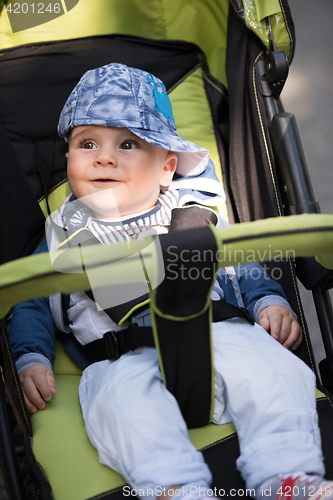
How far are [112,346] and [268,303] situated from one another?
36cm

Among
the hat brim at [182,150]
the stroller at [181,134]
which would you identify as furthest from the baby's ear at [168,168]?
Answer: the stroller at [181,134]

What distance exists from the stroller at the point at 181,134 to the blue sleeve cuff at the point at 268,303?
2 cm

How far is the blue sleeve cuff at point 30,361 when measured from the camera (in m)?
0.85

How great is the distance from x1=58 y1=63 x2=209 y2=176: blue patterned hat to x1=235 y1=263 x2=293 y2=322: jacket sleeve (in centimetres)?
33

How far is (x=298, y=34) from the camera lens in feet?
8.41

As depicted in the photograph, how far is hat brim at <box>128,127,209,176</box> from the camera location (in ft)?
3.38

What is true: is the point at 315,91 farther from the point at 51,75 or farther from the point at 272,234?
the point at 272,234

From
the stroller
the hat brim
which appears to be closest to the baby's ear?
the hat brim

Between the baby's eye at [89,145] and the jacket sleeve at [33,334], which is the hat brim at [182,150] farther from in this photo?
the jacket sleeve at [33,334]

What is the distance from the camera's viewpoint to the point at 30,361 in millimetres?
859

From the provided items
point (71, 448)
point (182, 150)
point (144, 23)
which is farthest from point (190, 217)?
point (144, 23)

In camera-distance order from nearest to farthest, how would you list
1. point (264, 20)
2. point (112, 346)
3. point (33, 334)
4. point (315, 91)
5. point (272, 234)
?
point (272, 234) < point (112, 346) < point (33, 334) < point (264, 20) < point (315, 91)

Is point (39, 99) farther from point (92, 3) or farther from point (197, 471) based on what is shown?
point (197, 471)

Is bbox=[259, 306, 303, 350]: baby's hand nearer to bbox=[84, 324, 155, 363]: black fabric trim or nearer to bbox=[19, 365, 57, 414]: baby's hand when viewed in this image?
bbox=[84, 324, 155, 363]: black fabric trim
